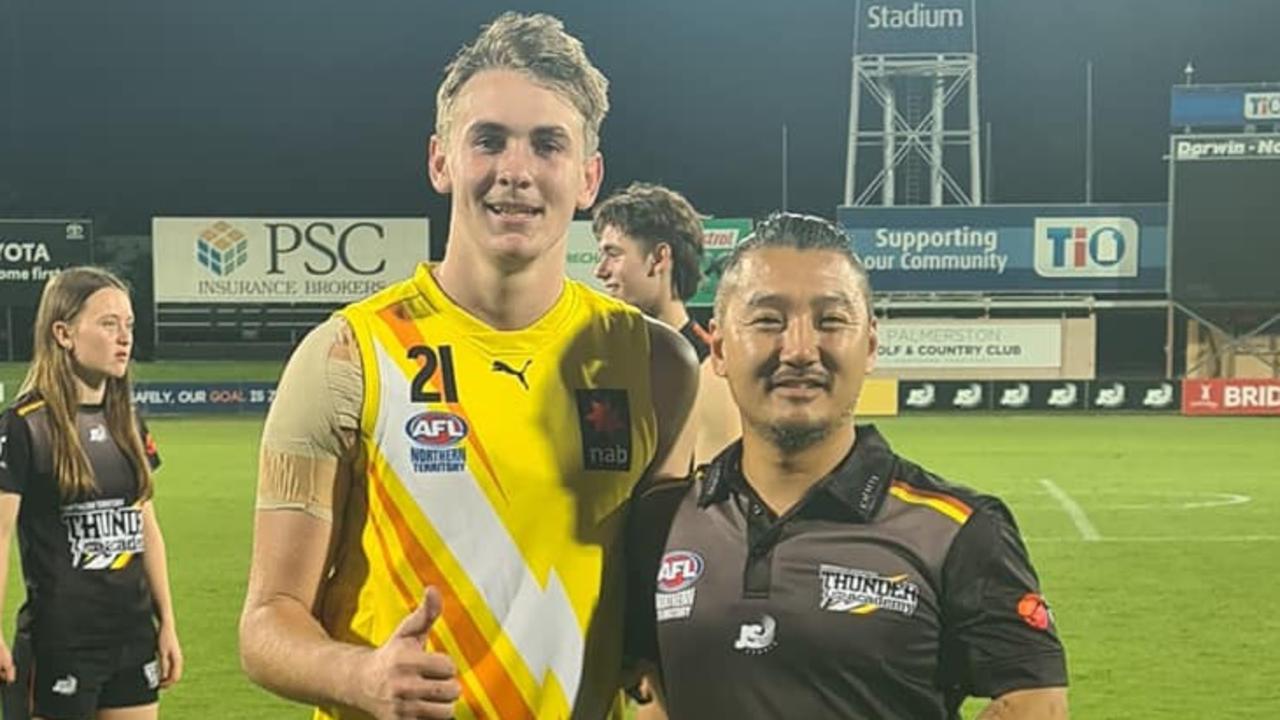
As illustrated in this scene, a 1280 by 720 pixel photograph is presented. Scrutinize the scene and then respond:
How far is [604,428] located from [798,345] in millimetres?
393

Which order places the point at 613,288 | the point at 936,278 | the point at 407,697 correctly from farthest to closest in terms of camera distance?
the point at 936,278
the point at 613,288
the point at 407,697

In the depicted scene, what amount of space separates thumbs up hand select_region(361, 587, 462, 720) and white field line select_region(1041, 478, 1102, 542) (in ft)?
39.2

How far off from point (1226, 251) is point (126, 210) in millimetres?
44603

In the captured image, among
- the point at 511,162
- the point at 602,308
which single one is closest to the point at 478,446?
the point at 602,308

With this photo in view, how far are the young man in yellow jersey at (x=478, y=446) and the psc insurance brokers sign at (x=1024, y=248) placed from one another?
29.0 m

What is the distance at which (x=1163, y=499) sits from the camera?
626 inches

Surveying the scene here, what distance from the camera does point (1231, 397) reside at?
91.5 feet

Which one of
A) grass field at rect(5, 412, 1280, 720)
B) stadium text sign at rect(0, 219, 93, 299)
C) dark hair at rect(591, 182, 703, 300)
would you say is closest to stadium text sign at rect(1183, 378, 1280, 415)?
grass field at rect(5, 412, 1280, 720)

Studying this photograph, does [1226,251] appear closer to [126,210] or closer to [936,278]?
[936,278]

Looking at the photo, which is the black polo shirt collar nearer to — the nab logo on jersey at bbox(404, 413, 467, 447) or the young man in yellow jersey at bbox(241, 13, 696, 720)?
the young man in yellow jersey at bbox(241, 13, 696, 720)

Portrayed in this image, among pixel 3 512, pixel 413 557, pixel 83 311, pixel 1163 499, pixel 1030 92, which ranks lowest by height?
pixel 1163 499

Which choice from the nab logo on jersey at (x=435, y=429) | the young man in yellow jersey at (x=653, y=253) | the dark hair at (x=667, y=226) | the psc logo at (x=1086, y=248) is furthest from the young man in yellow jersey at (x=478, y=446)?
the psc logo at (x=1086, y=248)

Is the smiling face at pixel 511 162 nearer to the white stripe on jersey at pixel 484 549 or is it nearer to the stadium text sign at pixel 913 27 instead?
the white stripe on jersey at pixel 484 549

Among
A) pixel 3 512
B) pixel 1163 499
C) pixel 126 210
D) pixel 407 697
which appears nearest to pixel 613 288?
pixel 3 512
